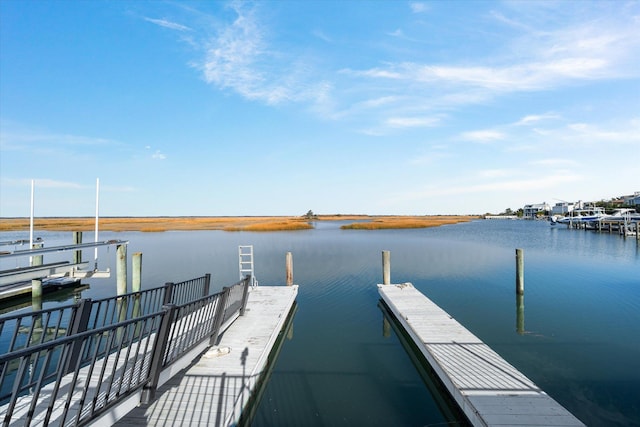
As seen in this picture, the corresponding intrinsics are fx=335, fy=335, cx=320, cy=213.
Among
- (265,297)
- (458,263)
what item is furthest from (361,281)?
(458,263)

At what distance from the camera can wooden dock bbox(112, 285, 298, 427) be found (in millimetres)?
5672

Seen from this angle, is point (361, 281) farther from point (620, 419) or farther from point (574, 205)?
point (574, 205)

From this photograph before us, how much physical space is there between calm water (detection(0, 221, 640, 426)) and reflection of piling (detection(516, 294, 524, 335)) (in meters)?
0.17

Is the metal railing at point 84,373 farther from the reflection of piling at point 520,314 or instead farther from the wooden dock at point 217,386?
the reflection of piling at point 520,314

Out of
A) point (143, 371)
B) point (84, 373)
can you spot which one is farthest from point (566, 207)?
point (84, 373)

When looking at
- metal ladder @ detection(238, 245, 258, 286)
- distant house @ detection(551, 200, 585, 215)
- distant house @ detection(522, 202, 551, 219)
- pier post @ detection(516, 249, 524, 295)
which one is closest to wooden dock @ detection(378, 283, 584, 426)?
pier post @ detection(516, 249, 524, 295)

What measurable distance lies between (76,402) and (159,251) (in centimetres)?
2986

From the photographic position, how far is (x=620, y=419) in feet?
21.1

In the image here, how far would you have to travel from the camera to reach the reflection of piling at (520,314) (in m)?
11.5

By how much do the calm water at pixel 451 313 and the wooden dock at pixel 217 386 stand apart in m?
0.73

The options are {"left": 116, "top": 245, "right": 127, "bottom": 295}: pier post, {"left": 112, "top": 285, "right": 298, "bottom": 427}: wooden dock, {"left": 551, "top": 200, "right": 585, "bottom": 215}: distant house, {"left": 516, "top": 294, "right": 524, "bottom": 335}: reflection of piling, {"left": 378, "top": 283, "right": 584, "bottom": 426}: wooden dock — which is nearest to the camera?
{"left": 378, "top": 283, "right": 584, "bottom": 426}: wooden dock

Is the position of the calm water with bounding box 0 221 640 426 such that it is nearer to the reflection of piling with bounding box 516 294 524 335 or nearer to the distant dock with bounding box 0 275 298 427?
the reflection of piling with bounding box 516 294 524 335

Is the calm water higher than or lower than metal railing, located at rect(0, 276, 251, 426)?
lower

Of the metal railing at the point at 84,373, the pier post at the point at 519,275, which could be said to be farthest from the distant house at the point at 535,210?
the metal railing at the point at 84,373
